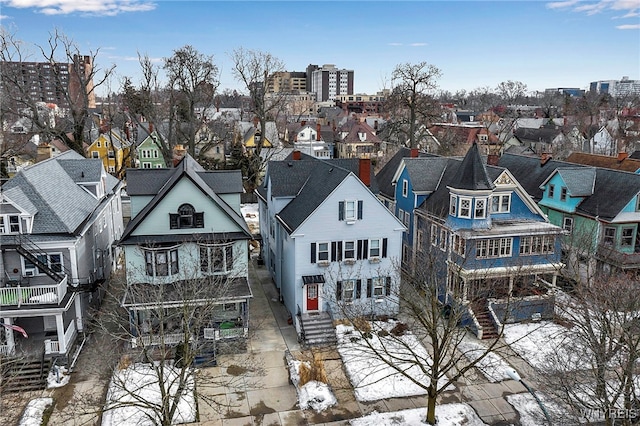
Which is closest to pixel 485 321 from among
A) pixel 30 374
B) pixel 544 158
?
pixel 544 158

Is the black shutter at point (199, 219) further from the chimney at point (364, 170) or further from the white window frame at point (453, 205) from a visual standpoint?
the white window frame at point (453, 205)

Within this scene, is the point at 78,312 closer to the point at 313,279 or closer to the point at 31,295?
the point at 31,295

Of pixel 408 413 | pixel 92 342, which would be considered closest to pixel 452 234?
pixel 408 413

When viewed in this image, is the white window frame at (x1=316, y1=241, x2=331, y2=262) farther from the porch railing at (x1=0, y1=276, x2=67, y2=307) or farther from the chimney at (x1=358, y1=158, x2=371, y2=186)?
the porch railing at (x1=0, y1=276, x2=67, y2=307)

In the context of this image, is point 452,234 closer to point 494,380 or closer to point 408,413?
Result: point 494,380

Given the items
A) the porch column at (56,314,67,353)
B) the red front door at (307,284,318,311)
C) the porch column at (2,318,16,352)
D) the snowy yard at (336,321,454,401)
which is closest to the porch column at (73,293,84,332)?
the porch column at (56,314,67,353)

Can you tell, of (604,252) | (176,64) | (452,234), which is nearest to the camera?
(452,234)
